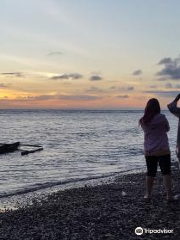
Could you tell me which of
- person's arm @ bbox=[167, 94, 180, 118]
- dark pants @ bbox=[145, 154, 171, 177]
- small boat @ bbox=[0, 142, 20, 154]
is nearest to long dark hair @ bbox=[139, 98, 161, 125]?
person's arm @ bbox=[167, 94, 180, 118]

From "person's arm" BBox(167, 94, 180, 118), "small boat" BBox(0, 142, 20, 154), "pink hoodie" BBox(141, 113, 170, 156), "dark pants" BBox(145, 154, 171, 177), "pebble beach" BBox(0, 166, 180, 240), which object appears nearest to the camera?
"pebble beach" BBox(0, 166, 180, 240)

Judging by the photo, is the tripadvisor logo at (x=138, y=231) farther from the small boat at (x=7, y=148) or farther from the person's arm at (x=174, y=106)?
the small boat at (x=7, y=148)

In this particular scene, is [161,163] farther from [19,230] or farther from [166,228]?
[19,230]

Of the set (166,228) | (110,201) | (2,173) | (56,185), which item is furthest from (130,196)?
(2,173)

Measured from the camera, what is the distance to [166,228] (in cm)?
809

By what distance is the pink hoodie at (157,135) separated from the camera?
965 cm

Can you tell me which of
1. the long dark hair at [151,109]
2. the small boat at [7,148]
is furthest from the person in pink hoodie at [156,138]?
the small boat at [7,148]

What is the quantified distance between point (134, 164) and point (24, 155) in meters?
11.6

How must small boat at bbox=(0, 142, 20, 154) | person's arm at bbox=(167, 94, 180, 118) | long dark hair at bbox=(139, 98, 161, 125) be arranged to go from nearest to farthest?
person's arm at bbox=(167, 94, 180, 118), long dark hair at bbox=(139, 98, 161, 125), small boat at bbox=(0, 142, 20, 154)

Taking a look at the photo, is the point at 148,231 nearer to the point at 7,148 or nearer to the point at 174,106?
the point at 174,106

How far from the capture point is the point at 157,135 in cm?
974

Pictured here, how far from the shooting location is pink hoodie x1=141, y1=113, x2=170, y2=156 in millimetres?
9648

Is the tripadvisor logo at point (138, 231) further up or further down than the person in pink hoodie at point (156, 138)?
further down

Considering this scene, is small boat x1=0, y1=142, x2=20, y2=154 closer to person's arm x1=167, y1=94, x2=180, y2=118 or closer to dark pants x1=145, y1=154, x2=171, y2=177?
dark pants x1=145, y1=154, x2=171, y2=177
